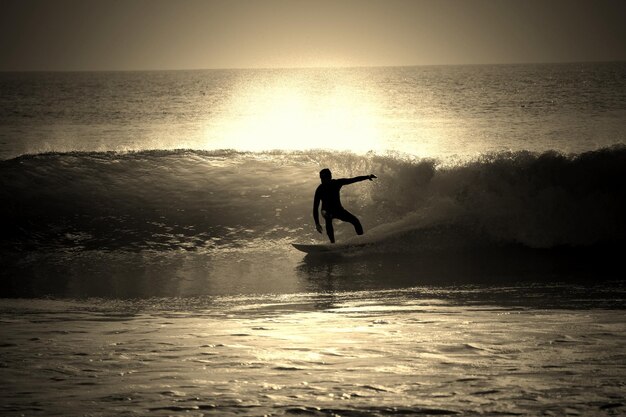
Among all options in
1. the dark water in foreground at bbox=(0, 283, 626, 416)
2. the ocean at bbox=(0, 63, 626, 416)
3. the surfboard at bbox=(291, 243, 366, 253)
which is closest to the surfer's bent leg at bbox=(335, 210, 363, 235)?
the ocean at bbox=(0, 63, 626, 416)

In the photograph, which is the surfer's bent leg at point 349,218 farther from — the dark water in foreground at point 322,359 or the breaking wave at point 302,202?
the dark water in foreground at point 322,359

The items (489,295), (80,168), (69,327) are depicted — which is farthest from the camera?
(80,168)

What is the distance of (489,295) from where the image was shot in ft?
37.0

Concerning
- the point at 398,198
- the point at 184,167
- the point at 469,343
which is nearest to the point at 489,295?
the point at 469,343

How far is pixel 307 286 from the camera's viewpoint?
12.5 m

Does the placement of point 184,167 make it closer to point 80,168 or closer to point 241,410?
point 80,168

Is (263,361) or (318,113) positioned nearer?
(263,361)

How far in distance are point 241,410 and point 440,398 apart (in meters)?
1.40

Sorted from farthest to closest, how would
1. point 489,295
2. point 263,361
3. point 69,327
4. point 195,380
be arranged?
1. point 489,295
2. point 69,327
3. point 263,361
4. point 195,380

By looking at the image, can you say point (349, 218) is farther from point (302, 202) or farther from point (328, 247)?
point (302, 202)

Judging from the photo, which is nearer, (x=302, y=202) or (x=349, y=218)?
(x=349, y=218)

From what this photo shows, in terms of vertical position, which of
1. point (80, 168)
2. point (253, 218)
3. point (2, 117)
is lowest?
point (253, 218)

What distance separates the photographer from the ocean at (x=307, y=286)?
6340 millimetres

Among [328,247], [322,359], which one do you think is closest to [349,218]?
[328,247]
